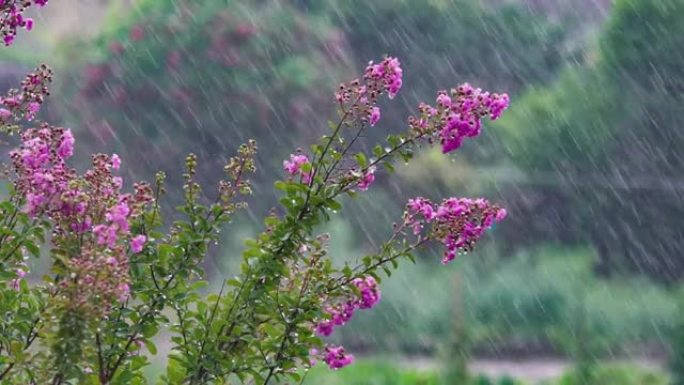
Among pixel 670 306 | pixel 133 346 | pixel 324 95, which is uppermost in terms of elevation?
pixel 324 95

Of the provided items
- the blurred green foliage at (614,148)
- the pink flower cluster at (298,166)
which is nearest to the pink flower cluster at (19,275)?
the pink flower cluster at (298,166)

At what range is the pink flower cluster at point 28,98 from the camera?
45.2 inches

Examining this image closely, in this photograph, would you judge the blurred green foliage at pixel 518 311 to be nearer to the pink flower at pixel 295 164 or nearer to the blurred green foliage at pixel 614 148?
the blurred green foliage at pixel 614 148

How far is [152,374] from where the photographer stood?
9.71 ft

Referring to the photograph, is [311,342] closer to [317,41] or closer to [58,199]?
[58,199]

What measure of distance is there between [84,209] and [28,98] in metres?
0.21

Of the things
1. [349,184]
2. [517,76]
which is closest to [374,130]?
[517,76]

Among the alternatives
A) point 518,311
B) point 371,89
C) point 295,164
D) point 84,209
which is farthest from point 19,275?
point 518,311

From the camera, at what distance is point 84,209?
1033 millimetres

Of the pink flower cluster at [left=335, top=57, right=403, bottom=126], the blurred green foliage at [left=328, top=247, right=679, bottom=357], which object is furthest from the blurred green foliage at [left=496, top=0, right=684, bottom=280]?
the pink flower cluster at [left=335, top=57, right=403, bottom=126]

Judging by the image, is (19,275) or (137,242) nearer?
(137,242)

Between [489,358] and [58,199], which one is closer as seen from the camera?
[58,199]

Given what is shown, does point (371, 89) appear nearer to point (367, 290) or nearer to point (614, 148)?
point (367, 290)

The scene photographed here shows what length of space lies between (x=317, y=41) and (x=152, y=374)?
209cm
